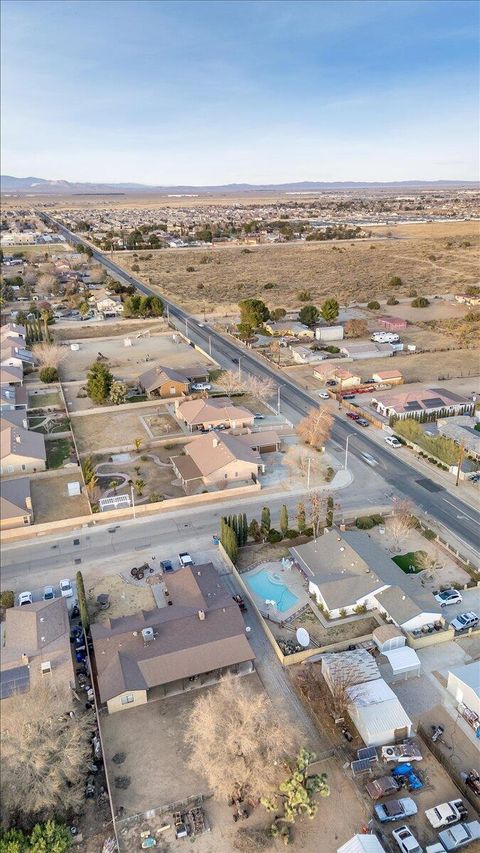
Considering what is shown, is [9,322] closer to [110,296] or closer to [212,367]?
[110,296]

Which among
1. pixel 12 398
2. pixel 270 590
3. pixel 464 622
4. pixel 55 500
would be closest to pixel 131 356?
pixel 12 398

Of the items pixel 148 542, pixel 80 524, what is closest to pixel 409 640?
pixel 148 542

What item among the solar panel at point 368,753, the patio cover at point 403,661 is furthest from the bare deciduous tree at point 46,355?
the solar panel at point 368,753

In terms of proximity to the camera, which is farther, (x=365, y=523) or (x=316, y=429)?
(x=316, y=429)

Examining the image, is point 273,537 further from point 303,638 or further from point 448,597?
point 448,597

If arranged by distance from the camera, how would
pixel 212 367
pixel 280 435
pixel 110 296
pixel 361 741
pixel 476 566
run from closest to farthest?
1. pixel 361 741
2. pixel 476 566
3. pixel 280 435
4. pixel 212 367
5. pixel 110 296

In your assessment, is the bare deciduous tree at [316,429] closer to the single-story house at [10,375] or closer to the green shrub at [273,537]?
the green shrub at [273,537]

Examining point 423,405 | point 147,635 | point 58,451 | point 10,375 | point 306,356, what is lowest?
point 147,635
